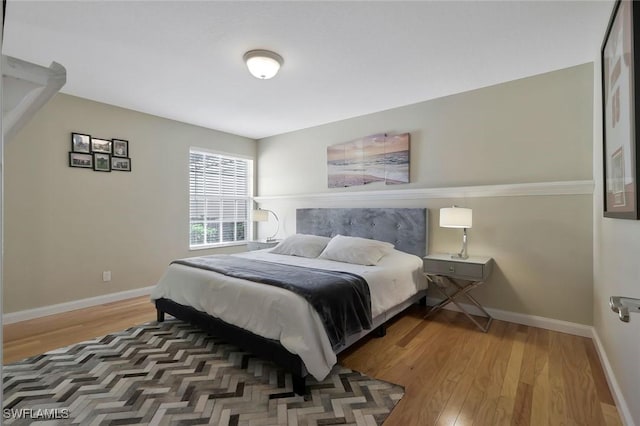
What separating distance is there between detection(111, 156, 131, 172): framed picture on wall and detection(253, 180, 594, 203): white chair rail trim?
2.54m

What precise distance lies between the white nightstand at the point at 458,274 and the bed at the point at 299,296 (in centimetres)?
20

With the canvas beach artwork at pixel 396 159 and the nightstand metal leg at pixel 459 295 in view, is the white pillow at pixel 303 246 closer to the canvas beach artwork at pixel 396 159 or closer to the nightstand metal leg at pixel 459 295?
the canvas beach artwork at pixel 396 159

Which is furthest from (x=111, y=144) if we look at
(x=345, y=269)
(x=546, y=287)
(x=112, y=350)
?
Result: (x=546, y=287)

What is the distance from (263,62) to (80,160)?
2586 millimetres

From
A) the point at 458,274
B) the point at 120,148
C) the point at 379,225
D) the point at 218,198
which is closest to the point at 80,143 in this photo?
the point at 120,148

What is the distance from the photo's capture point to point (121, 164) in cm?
399

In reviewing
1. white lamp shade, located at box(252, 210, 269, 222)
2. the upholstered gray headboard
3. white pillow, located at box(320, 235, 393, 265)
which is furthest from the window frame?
white pillow, located at box(320, 235, 393, 265)

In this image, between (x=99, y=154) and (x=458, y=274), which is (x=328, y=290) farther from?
(x=99, y=154)

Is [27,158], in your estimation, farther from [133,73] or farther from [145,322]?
[145,322]

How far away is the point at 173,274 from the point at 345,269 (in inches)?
64.8

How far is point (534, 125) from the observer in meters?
3.09

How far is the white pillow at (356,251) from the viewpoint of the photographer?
131 inches

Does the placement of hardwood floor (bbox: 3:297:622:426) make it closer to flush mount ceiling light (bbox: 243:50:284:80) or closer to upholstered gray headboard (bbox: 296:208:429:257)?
upholstered gray headboard (bbox: 296:208:429:257)

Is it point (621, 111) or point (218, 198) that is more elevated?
point (621, 111)
